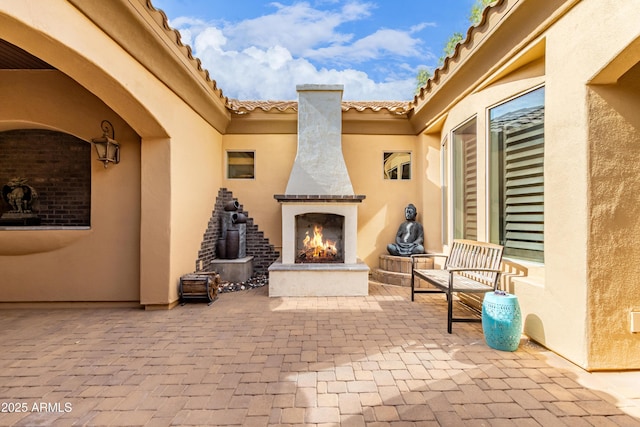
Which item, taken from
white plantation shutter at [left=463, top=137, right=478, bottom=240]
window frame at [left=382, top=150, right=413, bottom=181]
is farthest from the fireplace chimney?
white plantation shutter at [left=463, top=137, right=478, bottom=240]

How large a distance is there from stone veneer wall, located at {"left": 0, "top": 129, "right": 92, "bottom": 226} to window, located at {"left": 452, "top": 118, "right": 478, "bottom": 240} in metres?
6.68

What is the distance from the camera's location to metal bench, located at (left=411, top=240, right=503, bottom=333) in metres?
3.72

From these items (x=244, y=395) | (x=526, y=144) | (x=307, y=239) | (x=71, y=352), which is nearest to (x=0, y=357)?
(x=71, y=352)

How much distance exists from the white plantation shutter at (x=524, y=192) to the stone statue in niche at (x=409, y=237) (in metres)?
2.35

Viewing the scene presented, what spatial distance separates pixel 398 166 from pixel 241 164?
3.91 metres

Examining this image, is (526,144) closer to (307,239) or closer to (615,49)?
(615,49)

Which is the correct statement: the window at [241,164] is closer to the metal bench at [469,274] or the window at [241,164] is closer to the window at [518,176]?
the metal bench at [469,274]

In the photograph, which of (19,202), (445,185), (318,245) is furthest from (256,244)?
(445,185)

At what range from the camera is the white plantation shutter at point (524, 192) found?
3.56m

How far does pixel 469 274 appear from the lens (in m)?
4.56

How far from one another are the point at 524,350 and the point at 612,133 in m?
2.37

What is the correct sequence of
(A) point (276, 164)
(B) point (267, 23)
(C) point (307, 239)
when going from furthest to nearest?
(B) point (267, 23) → (A) point (276, 164) → (C) point (307, 239)

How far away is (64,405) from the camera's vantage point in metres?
2.28

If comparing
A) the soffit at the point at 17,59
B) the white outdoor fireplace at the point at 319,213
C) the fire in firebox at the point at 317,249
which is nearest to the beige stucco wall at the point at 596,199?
the white outdoor fireplace at the point at 319,213
